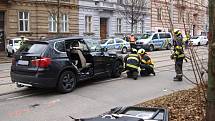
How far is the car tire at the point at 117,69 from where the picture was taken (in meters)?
13.3

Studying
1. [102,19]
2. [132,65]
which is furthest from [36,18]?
[132,65]

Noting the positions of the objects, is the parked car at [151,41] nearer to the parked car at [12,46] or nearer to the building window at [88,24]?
the building window at [88,24]

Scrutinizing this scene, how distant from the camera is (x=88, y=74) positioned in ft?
38.1

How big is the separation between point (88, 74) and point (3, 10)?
22756mm

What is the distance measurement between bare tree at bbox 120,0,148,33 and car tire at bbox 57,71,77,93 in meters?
33.4

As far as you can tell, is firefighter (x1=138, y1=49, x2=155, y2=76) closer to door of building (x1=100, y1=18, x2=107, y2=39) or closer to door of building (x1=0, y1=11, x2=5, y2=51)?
door of building (x1=0, y1=11, x2=5, y2=51)

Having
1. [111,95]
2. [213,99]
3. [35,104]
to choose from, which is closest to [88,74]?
[111,95]

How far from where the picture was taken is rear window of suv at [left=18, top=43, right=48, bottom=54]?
1025 cm

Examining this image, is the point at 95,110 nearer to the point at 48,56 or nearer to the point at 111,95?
the point at 111,95

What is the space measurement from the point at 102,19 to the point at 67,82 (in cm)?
3330

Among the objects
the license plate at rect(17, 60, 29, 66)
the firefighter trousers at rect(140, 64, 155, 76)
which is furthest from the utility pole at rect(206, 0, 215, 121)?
the firefighter trousers at rect(140, 64, 155, 76)

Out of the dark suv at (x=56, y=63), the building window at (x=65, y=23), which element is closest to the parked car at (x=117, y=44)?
the building window at (x=65, y=23)

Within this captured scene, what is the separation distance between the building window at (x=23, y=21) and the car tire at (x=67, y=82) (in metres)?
24.4

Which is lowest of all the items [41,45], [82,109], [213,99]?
[82,109]
